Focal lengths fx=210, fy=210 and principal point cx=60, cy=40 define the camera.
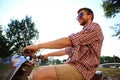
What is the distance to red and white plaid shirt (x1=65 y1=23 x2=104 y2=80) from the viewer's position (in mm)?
2312

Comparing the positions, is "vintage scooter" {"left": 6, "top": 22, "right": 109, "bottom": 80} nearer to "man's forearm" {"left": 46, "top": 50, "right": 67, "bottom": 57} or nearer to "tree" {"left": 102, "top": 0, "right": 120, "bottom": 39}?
"man's forearm" {"left": 46, "top": 50, "right": 67, "bottom": 57}

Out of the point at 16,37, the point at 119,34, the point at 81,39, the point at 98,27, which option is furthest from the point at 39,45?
the point at 16,37

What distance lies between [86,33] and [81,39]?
0.10m

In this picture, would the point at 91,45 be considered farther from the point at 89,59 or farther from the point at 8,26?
the point at 8,26

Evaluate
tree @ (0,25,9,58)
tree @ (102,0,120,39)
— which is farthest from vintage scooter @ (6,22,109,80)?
tree @ (0,25,9,58)

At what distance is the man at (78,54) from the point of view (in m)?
2.15

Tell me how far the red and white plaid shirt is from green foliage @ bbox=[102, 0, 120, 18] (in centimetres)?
3089

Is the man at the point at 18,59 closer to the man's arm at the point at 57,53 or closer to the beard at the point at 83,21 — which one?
the man's arm at the point at 57,53

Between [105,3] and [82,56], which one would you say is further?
[105,3]

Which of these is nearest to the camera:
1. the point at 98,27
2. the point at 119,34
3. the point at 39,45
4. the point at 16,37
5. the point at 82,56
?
the point at 39,45

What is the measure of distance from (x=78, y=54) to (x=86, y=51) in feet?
0.32

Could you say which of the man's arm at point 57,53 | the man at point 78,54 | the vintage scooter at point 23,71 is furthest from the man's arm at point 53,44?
the man's arm at point 57,53

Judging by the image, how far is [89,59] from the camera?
7.72 ft

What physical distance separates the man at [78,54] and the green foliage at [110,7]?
3084 cm
